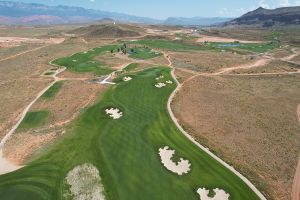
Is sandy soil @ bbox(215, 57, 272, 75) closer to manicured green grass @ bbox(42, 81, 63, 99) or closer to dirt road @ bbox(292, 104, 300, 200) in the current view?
manicured green grass @ bbox(42, 81, 63, 99)

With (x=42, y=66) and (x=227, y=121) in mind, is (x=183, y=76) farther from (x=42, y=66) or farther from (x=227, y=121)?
(x=42, y=66)

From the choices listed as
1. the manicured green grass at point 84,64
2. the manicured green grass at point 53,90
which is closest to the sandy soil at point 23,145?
the manicured green grass at point 53,90

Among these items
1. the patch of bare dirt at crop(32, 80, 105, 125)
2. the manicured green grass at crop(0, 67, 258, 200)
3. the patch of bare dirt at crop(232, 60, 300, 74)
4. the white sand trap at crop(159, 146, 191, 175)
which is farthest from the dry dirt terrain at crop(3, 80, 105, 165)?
the patch of bare dirt at crop(232, 60, 300, 74)

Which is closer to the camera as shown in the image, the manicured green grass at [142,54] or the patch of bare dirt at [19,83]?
the patch of bare dirt at [19,83]

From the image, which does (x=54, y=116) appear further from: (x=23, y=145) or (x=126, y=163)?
(x=126, y=163)

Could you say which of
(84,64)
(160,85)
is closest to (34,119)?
(160,85)

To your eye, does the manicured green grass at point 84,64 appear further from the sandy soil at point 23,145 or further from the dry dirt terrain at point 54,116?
the sandy soil at point 23,145
